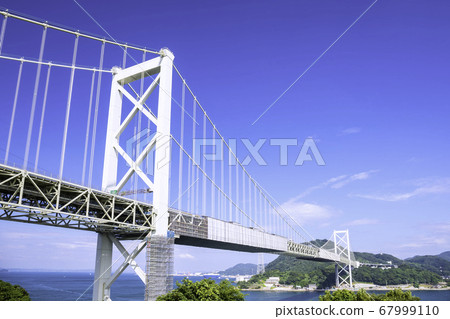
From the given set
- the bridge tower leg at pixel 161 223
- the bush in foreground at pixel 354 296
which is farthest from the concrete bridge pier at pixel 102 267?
the bush in foreground at pixel 354 296

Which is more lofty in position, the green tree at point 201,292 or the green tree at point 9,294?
the green tree at point 201,292

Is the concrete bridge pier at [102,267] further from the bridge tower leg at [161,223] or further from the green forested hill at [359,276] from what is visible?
the green forested hill at [359,276]

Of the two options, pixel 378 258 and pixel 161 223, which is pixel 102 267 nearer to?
pixel 161 223

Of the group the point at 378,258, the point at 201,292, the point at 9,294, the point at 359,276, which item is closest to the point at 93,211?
the point at 201,292

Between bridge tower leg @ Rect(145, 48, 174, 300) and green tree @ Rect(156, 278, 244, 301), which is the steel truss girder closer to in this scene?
bridge tower leg @ Rect(145, 48, 174, 300)

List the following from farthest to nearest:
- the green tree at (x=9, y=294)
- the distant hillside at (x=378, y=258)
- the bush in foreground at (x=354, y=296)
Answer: the distant hillside at (x=378, y=258), the green tree at (x=9, y=294), the bush in foreground at (x=354, y=296)

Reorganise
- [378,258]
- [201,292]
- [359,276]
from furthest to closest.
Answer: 1. [378,258]
2. [359,276]
3. [201,292]
